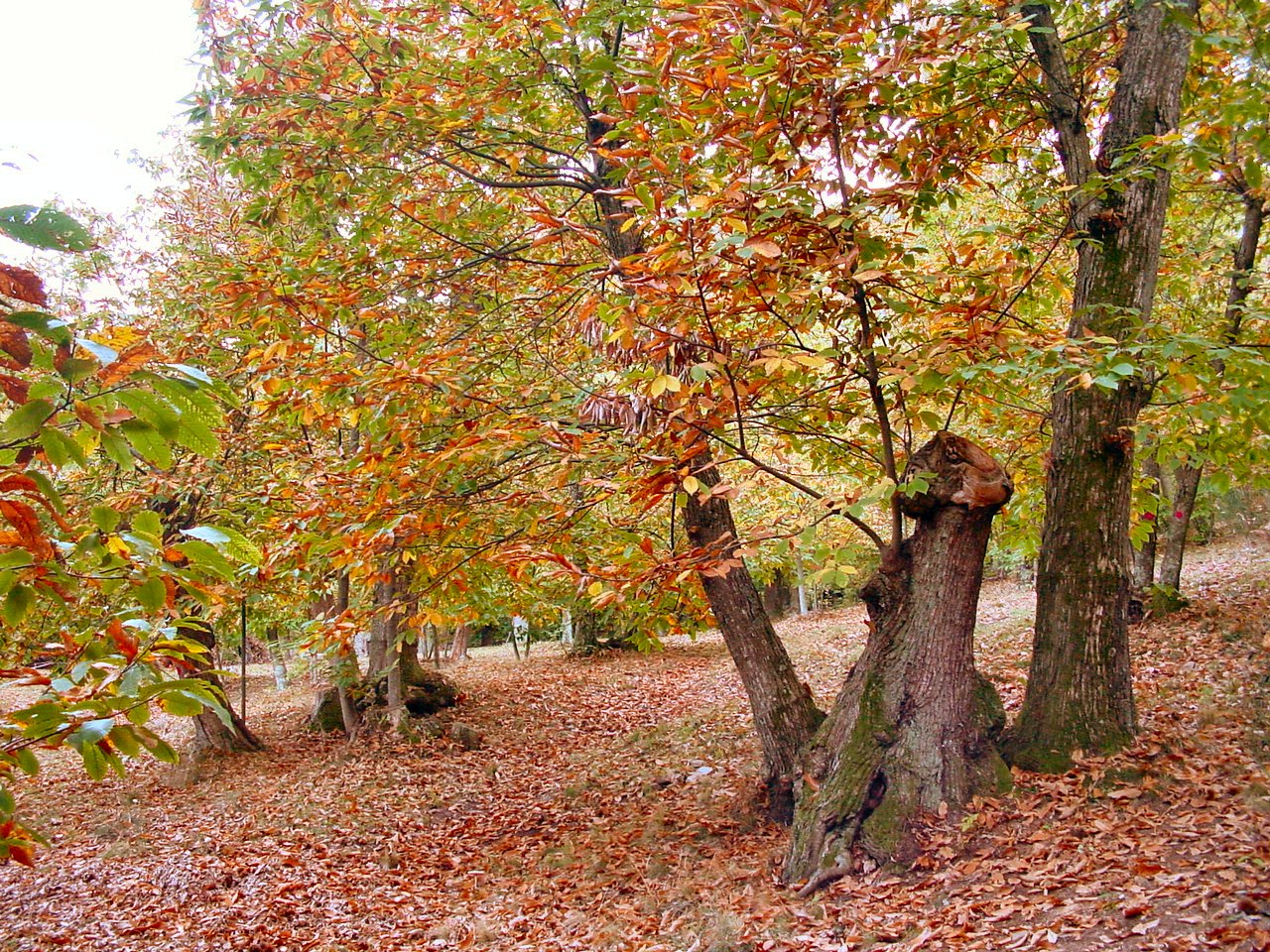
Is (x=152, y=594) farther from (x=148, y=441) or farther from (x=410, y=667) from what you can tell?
(x=410, y=667)

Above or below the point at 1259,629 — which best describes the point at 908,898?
below

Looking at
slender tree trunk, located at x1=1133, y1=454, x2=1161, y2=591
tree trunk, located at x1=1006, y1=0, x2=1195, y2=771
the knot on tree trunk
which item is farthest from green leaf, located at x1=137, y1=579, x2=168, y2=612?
slender tree trunk, located at x1=1133, y1=454, x2=1161, y2=591

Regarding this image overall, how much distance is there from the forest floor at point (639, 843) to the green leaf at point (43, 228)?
12.8ft

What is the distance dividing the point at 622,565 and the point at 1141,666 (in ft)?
17.7

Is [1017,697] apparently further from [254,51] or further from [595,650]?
[595,650]

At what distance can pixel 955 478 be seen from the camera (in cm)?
429

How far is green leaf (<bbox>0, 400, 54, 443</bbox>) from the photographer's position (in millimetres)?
1319

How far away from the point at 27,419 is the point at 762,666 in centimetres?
483

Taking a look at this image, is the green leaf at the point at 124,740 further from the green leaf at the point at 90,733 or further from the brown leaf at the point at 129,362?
the brown leaf at the point at 129,362

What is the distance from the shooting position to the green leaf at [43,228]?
1.25 meters

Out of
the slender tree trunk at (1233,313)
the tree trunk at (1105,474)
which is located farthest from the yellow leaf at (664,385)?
the slender tree trunk at (1233,313)

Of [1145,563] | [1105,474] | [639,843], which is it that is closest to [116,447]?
[1105,474]

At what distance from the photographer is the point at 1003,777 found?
432 centimetres

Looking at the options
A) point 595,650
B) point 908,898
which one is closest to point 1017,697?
point 908,898
